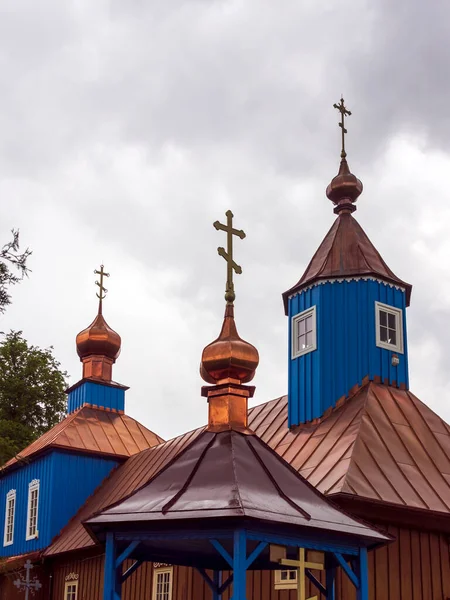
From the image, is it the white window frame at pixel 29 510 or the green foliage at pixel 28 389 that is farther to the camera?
the green foliage at pixel 28 389

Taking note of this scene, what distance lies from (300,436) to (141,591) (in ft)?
14.4

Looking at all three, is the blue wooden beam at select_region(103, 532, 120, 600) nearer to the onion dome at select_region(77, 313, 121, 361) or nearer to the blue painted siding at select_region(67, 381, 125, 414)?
the blue painted siding at select_region(67, 381, 125, 414)

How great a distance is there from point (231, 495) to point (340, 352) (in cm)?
871

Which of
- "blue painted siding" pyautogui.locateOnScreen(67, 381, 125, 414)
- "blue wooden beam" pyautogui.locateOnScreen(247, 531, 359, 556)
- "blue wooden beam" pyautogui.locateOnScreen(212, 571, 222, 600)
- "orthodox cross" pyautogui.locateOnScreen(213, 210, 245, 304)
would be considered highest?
"blue painted siding" pyautogui.locateOnScreen(67, 381, 125, 414)

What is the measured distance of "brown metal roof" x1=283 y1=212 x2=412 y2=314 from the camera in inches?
709

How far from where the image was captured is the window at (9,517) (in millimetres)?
24172

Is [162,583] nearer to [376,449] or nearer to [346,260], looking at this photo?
[376,449]

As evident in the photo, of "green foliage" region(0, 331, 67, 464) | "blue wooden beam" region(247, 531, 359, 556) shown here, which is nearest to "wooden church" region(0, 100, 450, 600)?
"blue wooden beam" region(247, 531, 359, 556)

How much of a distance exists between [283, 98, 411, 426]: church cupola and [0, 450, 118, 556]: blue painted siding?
7.16m

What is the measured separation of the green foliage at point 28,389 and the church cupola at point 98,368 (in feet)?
16.1

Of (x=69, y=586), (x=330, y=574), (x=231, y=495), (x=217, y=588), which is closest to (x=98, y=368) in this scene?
(x=69, y=586)

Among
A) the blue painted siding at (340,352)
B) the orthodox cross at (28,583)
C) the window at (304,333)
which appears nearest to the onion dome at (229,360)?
the blue painted siding at (340,352)

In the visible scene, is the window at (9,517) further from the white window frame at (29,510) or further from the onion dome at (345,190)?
the onion dome at (345,190)

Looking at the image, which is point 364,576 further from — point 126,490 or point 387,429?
point 126,490
